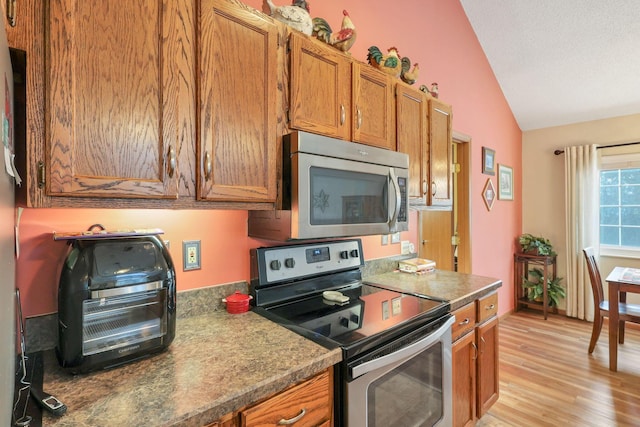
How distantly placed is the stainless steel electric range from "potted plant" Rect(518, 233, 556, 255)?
3.17m

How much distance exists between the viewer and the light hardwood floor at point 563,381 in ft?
6.77

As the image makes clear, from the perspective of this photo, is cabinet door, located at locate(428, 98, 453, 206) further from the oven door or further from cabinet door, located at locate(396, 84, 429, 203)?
the oven door

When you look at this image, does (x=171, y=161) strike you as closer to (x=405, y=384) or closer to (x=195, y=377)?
(x=195, y=377)

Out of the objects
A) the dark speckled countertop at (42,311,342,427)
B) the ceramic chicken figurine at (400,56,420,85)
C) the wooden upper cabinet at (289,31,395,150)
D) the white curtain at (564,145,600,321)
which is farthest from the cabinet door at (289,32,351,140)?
the white curtain at (564,145,600,321)

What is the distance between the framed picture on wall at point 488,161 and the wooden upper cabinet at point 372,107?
2.23m

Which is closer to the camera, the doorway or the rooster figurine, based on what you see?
the rooster figurine

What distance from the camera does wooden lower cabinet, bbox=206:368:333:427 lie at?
33.0 inches

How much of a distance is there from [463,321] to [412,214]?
1022mm

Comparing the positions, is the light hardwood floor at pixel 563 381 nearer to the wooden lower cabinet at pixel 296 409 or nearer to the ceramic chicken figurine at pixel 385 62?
the wooden lower cabinet at pixel 296 409

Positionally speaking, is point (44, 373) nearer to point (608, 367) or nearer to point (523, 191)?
point (608, 367)

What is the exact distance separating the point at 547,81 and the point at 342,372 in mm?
3930

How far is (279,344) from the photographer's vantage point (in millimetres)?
1077

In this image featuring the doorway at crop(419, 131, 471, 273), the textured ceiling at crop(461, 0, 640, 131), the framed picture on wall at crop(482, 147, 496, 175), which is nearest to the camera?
the textured ceiling at crop(461, 0, 640, 131)

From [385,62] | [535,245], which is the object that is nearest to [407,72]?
[385,62]
